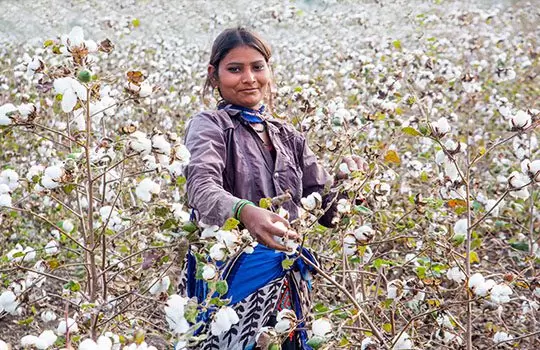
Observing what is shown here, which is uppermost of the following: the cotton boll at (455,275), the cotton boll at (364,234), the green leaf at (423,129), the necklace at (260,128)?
the green leaf at (423,129)

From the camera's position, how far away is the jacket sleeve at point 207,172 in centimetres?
159

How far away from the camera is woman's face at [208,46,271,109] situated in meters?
Result: 1.98

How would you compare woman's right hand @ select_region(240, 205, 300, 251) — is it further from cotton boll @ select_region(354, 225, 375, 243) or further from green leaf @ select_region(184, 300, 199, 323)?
cotton boll @ select_region(354, 225, 375, 243)

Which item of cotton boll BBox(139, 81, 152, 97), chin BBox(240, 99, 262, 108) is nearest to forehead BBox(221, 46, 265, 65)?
chin BBox(240, 99, 262, 108)

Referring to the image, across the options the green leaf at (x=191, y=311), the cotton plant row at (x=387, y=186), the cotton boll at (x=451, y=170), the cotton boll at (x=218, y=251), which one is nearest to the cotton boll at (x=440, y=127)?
the cotton plant row at (x=387, y=186)

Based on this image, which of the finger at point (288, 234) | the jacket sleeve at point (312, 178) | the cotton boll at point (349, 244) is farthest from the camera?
the jacket sleeve at point (312, 178)

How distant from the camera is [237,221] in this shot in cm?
146

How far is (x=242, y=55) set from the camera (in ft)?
6.56

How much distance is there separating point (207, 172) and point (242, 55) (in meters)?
0.43

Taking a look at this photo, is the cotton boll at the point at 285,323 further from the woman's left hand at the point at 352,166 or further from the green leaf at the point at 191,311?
the woman's left hand at the point at 352,166

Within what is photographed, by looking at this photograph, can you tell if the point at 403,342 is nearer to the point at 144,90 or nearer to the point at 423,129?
the point at 423,129

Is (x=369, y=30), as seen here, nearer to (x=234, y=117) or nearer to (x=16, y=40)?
(x=16, y=40)

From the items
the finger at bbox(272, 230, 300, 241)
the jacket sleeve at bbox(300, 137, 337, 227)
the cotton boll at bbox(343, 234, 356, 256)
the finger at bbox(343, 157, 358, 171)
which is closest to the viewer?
the finger at bbox(272, 230, 300, 241)

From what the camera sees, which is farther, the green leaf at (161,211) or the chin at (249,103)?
the chin at (249,103)
